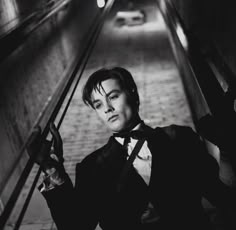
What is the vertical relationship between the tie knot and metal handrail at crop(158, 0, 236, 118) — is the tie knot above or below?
below

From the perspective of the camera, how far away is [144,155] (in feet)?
5.62

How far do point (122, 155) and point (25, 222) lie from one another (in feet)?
9.88

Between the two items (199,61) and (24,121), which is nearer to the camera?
(199,61)

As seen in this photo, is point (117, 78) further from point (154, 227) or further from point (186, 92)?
point (186, 92)

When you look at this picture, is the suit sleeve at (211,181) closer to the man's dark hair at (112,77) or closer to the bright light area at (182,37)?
the man's dark hair at (112,77)

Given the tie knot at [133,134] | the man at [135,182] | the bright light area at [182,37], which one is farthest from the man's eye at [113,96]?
the bright light area at [182,37]

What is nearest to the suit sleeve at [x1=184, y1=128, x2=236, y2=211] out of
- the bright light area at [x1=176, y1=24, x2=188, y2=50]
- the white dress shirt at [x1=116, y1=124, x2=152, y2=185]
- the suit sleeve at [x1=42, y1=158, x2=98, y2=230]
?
the white dress shirt at [x1=116, y1=124, x2=152, y2=185]

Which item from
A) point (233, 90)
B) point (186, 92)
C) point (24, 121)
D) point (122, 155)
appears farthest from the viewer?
point (186, 92)

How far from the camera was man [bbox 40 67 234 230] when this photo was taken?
5.23 ft

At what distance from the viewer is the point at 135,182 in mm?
1641

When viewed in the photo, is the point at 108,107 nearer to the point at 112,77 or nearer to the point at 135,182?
the point at 112,77

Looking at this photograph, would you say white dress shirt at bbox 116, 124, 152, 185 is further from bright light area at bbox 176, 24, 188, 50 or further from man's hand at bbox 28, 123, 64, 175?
bright light area at bbox 176, 24, 188, 50

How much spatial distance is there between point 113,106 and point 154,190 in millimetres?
534

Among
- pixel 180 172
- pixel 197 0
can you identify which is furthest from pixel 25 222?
pixel 197 0
